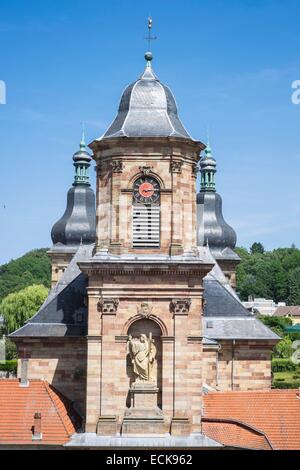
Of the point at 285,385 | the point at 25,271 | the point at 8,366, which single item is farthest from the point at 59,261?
the point at 25,271

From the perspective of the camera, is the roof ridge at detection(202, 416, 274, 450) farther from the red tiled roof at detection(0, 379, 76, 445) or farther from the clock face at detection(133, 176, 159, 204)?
the clock face at detection(133, 176, 159, 204)

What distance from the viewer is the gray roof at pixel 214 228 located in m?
66.1

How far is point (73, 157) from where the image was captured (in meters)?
71.8

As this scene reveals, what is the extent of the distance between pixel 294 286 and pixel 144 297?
149694 millimetres

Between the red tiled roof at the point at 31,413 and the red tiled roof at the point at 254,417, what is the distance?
17.6 ft

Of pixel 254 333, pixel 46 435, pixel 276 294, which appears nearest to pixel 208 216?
pixel 254 333

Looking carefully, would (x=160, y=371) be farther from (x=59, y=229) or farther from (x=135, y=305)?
(x=59, y=229)

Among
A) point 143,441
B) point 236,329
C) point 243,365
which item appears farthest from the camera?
point 236,329

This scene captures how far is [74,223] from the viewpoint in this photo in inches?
2739

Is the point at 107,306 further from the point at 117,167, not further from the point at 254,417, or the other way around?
the point at 254,417

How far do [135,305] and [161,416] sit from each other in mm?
4066

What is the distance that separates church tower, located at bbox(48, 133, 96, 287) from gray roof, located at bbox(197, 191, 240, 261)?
27.4 feet

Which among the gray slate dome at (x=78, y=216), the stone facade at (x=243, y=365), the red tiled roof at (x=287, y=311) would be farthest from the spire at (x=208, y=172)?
the red tiled roof at (x=287, y=311)

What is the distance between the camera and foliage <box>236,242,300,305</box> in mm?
177125
